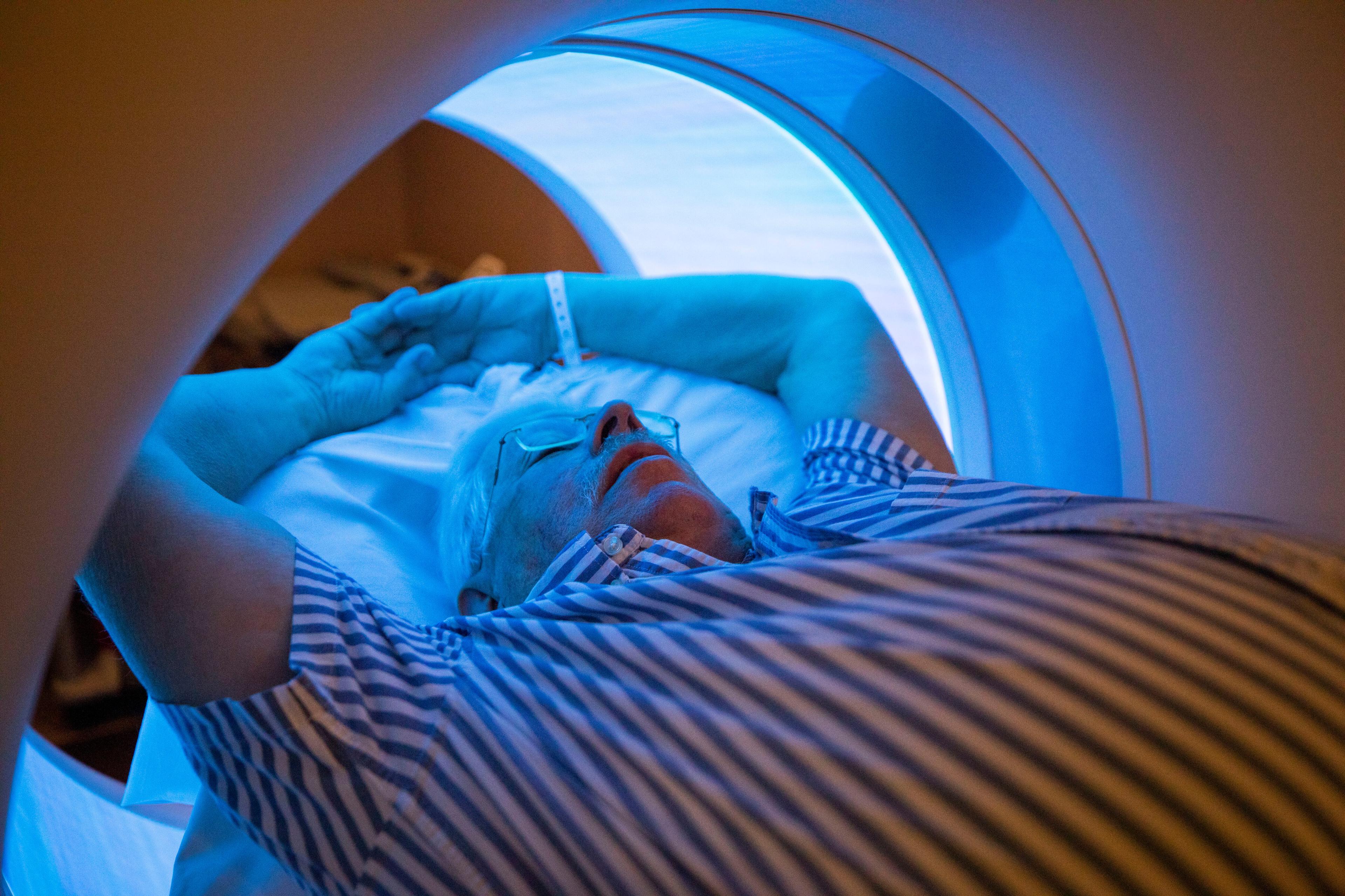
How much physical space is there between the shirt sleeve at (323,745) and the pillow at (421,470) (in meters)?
0.39

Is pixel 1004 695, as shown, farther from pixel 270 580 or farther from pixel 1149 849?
pixel 270 580

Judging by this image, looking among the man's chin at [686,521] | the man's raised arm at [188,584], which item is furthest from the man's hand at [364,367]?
the man's chin at [686,521]

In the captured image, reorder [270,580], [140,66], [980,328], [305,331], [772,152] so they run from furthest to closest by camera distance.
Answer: [305,331] → [772,152] → [980,328] → [270,580] → [140,66]

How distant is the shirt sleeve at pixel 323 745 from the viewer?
1.86ft

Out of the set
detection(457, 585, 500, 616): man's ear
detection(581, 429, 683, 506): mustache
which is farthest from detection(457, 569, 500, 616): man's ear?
detection(581, 429, 683, 506): mustache

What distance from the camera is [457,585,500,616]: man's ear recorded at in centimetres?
106

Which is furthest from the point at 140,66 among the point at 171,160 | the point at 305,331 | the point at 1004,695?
the point at 305,331

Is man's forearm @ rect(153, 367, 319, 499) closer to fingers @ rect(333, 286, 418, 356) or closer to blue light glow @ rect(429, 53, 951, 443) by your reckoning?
fingers @ rect(333, 286, 418, 356)

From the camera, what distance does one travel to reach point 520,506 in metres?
1.04

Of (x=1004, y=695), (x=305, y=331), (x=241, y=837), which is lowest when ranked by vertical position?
(x=241, y=837)

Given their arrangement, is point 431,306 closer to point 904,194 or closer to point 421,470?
point 421,470

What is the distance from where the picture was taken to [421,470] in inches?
51.5

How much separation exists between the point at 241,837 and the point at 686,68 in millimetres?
1167

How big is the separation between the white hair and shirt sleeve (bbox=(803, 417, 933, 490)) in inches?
14.9
